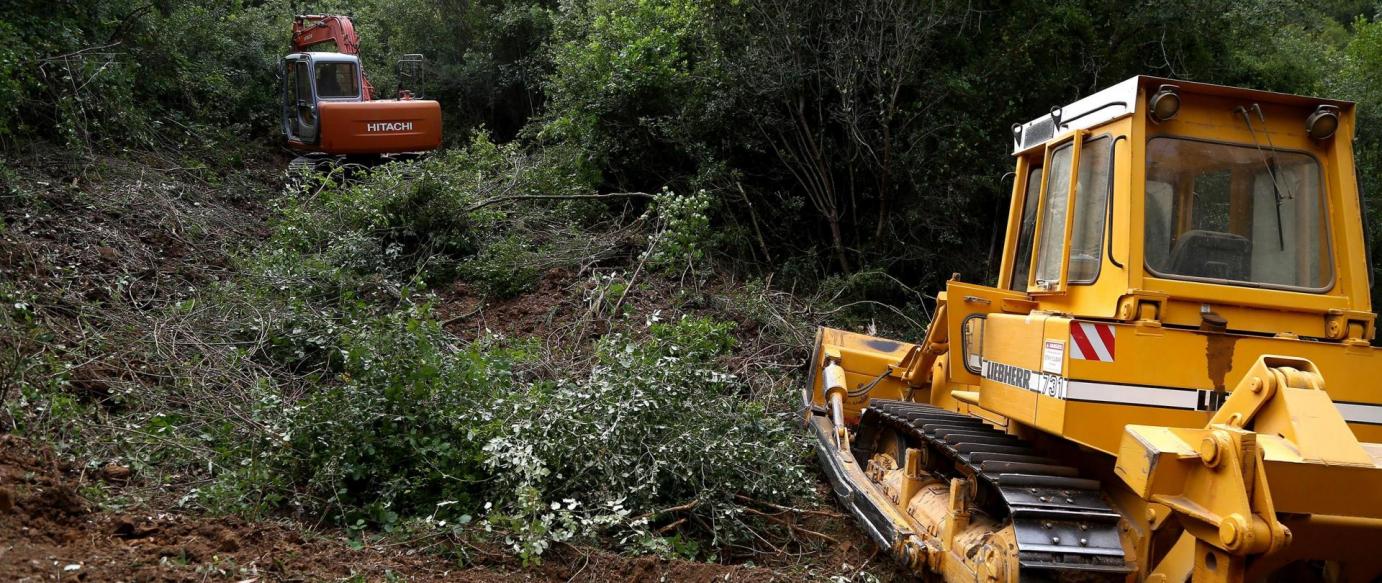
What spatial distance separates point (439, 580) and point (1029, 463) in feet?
8.87

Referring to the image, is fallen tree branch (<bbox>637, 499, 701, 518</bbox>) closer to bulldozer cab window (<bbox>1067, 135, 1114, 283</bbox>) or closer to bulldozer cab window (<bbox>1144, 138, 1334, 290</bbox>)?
bulldozer cab window (<bbox>1067, 135, 1114, 283</bbox>)

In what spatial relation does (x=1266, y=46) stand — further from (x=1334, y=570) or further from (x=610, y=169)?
(x=1334, y=570)

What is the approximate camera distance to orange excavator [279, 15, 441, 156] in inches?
538

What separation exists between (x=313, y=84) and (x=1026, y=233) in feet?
41.0

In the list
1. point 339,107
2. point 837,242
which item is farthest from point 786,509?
point 339,107

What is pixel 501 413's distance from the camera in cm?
606

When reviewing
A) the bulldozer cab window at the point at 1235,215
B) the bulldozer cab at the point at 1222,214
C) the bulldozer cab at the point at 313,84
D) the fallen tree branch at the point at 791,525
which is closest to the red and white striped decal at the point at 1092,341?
the bulldozer cab at the point at 1222,214

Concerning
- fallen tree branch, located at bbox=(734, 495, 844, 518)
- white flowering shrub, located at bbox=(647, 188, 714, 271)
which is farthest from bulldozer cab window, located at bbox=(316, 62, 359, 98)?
fallen tree branch, located at bbox=(734, 495, 844, 518)

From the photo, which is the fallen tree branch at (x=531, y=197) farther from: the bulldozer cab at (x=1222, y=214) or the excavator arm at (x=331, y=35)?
the bulldozer cab at (x=1222, y=214)

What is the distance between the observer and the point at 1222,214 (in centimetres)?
438

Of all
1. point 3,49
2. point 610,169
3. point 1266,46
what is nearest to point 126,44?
point 3,49

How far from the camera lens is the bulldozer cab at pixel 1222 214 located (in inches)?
163

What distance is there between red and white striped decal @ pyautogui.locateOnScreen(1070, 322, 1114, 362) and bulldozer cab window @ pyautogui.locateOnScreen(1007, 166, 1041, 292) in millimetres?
1648

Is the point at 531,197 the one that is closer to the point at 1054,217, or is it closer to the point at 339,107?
the point at 339,107
